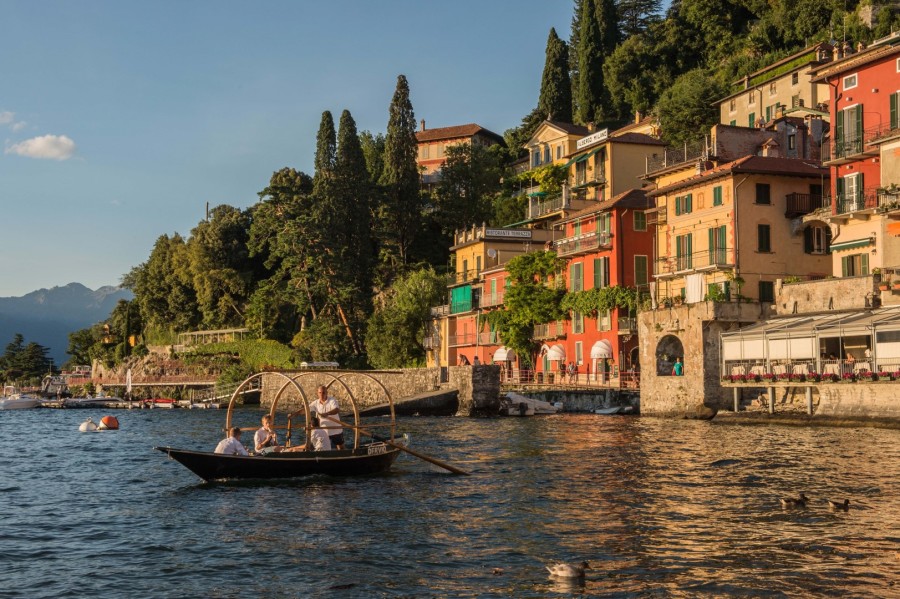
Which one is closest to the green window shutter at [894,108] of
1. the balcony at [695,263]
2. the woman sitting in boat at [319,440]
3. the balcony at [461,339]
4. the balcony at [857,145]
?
the balcony at [857,145]

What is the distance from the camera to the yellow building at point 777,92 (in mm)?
68875

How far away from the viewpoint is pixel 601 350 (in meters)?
60.3

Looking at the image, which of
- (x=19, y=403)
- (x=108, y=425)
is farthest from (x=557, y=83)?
(x=19, y=403)

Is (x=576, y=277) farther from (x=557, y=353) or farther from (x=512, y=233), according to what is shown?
(x=512, y=233)

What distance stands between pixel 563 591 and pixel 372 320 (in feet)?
221

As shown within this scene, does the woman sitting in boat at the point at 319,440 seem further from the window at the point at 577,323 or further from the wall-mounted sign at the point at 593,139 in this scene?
A: the wall-mounted sign at the point at 593,139

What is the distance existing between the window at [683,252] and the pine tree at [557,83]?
46212 millimetres

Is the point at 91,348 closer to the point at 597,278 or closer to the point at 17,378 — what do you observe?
the point at 17,378

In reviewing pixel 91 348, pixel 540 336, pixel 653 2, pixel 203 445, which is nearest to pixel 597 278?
pixel 540 336

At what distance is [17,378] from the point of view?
447 ft

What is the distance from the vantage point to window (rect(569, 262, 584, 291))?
6512 centimetres

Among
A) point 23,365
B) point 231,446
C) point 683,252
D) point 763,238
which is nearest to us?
point 231,446

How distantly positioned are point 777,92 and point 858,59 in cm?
2822

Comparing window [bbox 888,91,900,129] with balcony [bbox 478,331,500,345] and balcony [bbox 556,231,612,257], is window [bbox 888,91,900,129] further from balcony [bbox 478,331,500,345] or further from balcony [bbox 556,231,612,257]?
balcony [bbox 478,331,500,345]
